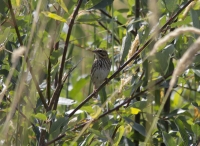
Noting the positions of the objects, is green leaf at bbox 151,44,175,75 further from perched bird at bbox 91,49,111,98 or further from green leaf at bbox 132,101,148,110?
perched bird at bbox 91,49,111,98

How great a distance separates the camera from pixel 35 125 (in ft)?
9.37

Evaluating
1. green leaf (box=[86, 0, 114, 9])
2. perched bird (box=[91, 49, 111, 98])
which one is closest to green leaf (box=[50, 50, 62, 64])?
green leaf (box=[86, 0, 114, 9])

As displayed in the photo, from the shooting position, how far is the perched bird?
176 inches

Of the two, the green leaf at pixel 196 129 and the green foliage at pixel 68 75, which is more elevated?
the green foliage at pixel 68 75

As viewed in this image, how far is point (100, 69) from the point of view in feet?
15.3

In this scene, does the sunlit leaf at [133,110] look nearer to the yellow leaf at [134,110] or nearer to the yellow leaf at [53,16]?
the yellow leaf at [134,110]

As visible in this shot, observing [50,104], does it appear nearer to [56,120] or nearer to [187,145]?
[56,120]

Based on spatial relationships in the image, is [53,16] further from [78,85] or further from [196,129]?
[78,85]

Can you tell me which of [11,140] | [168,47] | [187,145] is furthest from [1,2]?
[187,145]

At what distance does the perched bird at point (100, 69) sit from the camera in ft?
14.7

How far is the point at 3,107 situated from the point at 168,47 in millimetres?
1173

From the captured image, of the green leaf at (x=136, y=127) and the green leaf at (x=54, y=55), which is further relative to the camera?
the green leaf at (x=136, y=127)

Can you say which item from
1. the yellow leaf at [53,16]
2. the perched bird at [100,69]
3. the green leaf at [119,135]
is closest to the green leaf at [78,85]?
the perched bird at [100,69]

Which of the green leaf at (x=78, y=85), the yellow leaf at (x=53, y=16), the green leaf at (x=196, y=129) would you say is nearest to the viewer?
the yellow leaf at (x=53, y=16)
